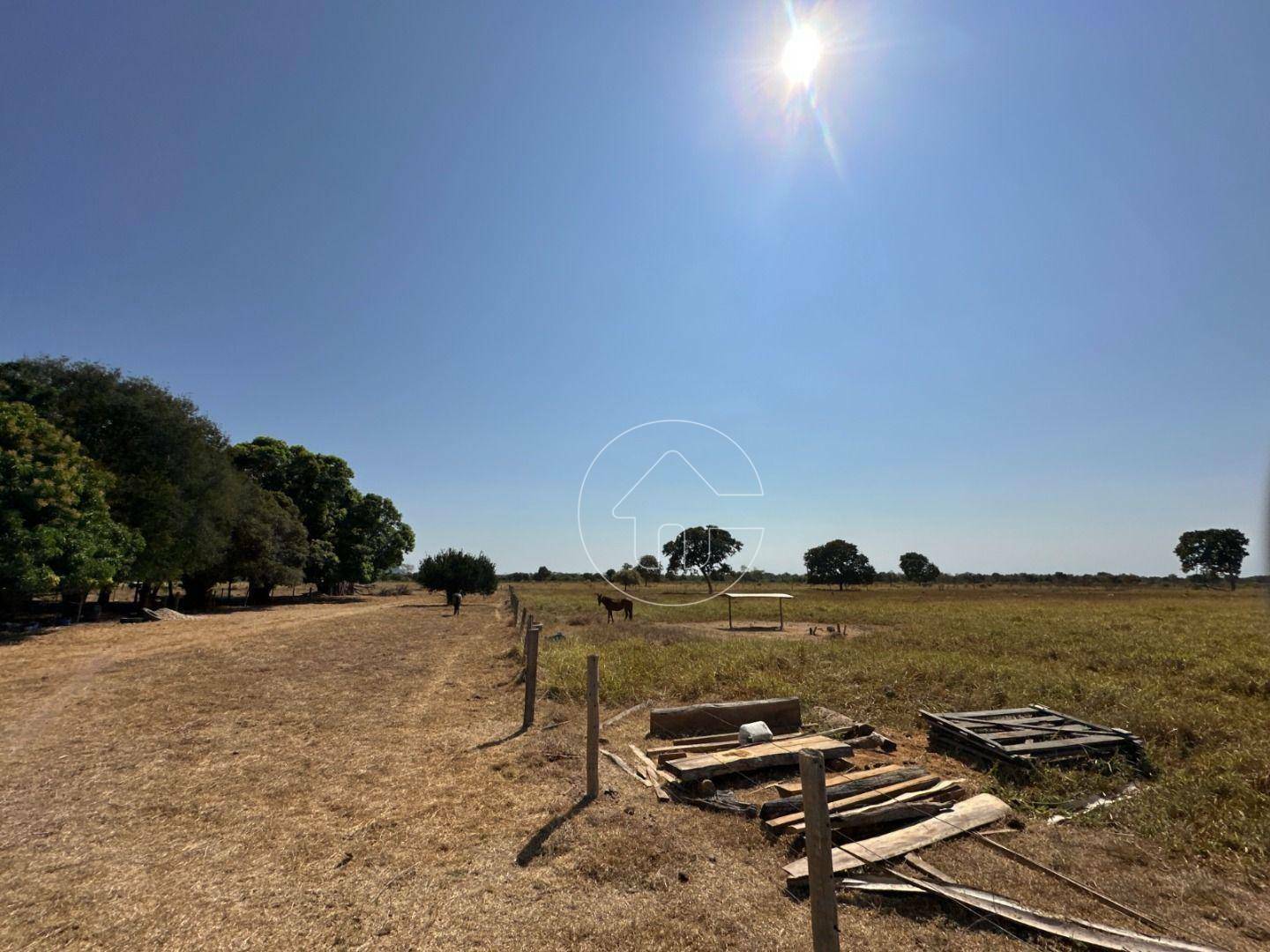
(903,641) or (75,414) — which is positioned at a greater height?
(75,414)

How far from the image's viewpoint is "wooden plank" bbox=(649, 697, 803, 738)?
1067 centimetres

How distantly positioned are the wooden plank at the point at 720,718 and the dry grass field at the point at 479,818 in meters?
0.67

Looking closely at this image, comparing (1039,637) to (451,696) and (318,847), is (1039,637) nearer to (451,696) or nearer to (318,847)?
(451,696)

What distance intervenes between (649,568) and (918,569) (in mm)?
58242

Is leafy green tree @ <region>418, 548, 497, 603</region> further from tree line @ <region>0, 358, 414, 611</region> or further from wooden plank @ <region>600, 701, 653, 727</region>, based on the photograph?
wooden plank @ <region>600, 701, 653, 727</region>

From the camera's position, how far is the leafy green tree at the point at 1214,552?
10425cm

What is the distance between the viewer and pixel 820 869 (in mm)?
3555

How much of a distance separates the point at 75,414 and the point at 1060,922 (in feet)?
130

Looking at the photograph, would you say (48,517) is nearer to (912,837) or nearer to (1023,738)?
(912,837)

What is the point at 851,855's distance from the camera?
5832mm

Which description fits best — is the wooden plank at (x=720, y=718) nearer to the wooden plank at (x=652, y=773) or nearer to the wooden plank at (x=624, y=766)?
the wooden plank at (x=652, y=773)

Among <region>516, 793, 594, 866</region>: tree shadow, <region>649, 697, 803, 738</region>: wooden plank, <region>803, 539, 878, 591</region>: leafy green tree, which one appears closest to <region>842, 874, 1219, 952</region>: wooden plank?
<region>516, 793, 594, 866</region>: tree shadow

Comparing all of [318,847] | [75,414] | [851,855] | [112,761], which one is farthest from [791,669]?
[75,414]

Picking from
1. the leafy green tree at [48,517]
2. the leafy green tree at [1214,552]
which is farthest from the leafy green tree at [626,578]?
the leafy green tree at [1214,552]
